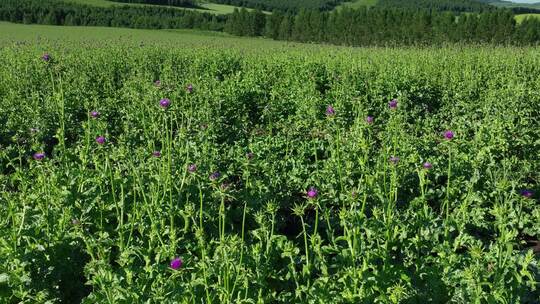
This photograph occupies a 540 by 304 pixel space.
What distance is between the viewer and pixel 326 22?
42.8 m

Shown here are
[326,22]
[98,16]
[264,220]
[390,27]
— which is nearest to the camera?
[264,220]

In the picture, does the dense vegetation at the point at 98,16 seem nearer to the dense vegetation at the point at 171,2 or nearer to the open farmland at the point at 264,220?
the dense vegetation at the point at 171,2

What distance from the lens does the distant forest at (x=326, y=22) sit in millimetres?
29938

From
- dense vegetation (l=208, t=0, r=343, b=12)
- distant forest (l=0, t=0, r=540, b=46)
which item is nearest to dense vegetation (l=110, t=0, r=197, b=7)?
distant forest (l=0, t=0, r=540, b=46)

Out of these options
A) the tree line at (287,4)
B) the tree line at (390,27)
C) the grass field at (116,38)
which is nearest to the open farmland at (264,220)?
the grass field at (116,38)

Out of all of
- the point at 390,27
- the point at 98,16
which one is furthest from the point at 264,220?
the point at 98,16

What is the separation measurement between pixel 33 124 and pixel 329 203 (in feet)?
13.6

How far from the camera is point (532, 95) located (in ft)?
27.0

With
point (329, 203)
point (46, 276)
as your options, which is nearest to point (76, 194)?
point (46, 276)

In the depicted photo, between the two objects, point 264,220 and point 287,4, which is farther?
point 287,4

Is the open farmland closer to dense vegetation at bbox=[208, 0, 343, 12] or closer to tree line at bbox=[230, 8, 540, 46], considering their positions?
tree line at bbox=[230, 8, 540, 46]

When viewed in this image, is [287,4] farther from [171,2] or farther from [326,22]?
[326,22]

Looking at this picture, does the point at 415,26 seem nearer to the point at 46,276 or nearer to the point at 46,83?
the point at 46,83

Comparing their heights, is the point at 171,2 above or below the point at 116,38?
above
